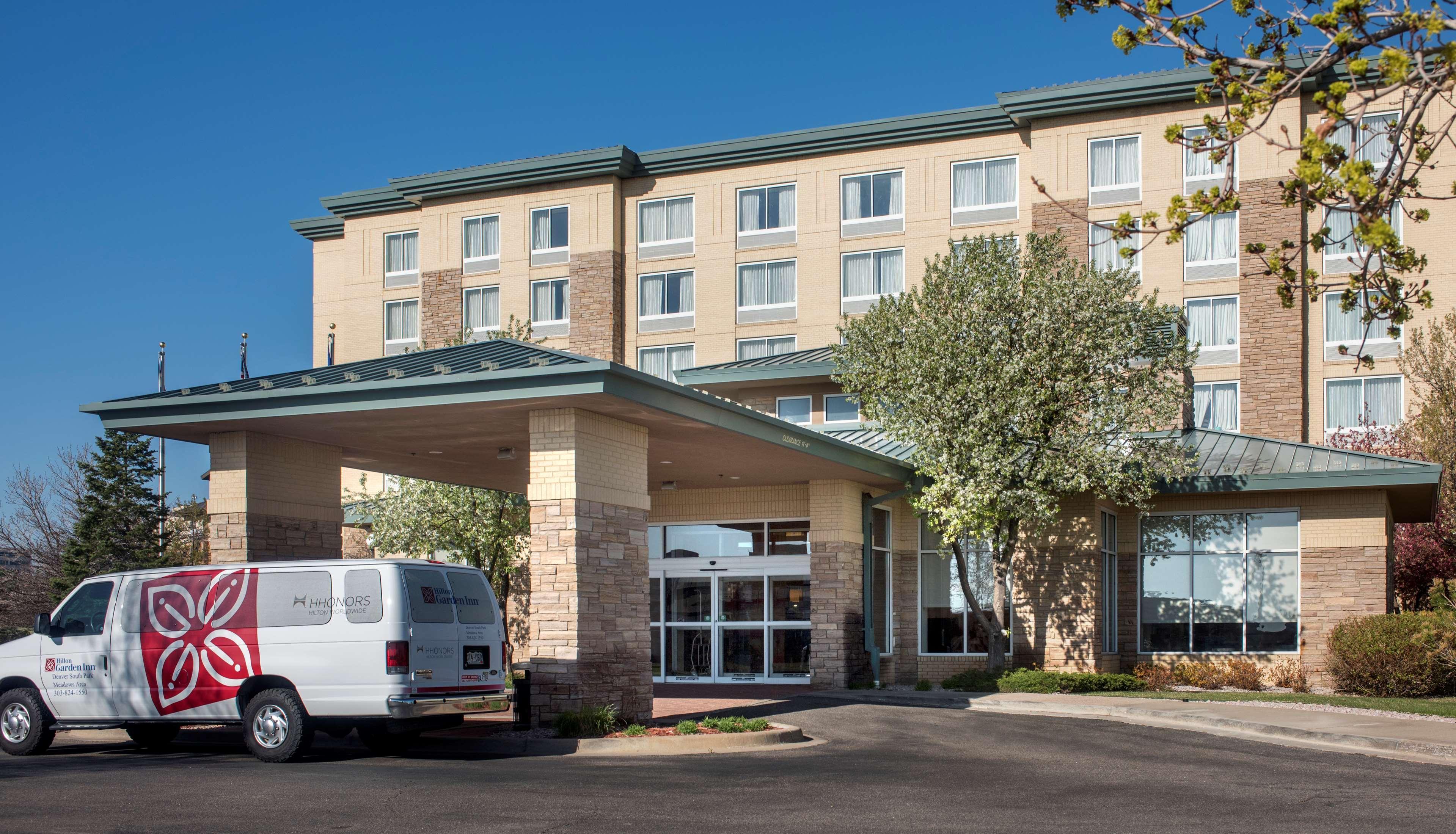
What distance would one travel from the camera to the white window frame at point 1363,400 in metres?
40.0

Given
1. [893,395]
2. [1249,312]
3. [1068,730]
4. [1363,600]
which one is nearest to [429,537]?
[893,395]

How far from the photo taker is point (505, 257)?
50.4 m

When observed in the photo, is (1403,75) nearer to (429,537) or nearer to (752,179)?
(429,537)

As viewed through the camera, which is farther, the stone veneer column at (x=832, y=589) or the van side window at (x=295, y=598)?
the stone veneer column at (x=832, y=589)

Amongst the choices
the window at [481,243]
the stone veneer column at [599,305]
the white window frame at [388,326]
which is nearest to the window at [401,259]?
the white window frame at [388,326]

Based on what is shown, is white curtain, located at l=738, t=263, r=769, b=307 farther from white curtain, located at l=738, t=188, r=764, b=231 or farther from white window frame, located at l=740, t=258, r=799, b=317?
white curtain, located at l=738, t=188, r=764, b=231

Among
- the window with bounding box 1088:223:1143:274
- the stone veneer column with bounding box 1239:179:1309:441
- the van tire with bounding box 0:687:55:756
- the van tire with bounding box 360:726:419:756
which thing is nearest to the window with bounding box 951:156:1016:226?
the window with bounding box 1088:223:1143:274

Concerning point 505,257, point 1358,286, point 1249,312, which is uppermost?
point 505,257

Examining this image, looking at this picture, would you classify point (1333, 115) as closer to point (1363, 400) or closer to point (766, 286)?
point (1363, 400)

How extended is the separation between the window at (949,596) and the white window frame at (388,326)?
3015 centimetres

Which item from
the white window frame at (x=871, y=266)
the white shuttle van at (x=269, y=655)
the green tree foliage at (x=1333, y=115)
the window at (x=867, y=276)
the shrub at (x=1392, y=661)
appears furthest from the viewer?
the window at (x=867, y=276)

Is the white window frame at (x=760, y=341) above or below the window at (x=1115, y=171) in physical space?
below

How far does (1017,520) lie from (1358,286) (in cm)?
1706

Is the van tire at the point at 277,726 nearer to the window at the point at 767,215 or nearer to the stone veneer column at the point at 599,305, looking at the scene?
the stone veneer column at the point at 599,305
